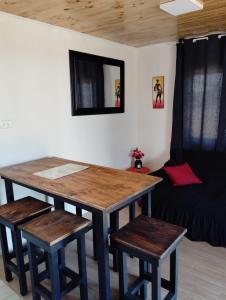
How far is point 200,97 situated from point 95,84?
1.48 metres

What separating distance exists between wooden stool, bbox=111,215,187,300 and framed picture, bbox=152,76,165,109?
2544 millimetres

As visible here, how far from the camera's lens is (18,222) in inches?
73.7

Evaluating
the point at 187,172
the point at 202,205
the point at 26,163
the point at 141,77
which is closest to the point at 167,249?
the point at 202,205

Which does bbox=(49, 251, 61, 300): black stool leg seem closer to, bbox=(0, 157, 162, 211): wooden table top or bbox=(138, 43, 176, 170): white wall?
bbox=(0, 157, 162, 211): wooden table top

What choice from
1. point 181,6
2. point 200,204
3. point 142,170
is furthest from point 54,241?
point 142,170

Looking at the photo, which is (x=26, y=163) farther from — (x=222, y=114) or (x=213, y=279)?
(x=222, y=114)

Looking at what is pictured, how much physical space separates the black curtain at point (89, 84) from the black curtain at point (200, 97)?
1128mm

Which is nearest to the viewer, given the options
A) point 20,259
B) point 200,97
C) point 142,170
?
point 20,259

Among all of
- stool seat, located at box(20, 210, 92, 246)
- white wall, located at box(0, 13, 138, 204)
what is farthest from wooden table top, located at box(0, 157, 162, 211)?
white wall, located at box(0, 13, 138, 204)

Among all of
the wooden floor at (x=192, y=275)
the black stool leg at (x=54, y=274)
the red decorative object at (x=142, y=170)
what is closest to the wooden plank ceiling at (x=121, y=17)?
the red decorative object at (x=142, y=170)

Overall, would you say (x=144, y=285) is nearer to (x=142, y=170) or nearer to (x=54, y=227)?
(x=54, y=227)

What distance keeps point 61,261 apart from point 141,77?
3.05 metres

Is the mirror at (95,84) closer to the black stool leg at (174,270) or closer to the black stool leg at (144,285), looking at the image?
the black stool leg at (144,285)

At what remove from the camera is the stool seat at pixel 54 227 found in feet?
5.15
